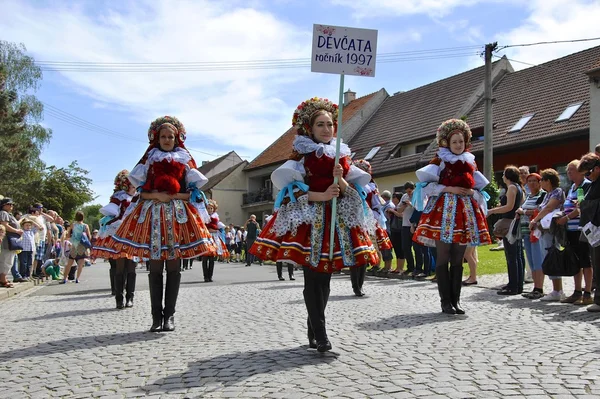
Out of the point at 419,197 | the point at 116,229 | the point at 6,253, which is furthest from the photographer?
the point at 6,253

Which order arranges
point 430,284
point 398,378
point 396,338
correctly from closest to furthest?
point 398,378
point 396,338
point 430,284

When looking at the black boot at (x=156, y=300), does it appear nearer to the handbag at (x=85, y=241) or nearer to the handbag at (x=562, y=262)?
the handbag at (x=562, y=262)

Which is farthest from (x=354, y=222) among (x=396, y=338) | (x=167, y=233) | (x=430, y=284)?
(x=430, y=284)

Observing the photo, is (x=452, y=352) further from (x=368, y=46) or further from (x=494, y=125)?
(x=494, y=125)

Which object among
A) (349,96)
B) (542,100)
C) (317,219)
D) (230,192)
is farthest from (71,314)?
(230,192)

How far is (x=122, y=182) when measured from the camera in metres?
10.1

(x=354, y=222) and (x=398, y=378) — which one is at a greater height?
(x=354, y=222)

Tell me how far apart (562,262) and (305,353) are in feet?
15.2

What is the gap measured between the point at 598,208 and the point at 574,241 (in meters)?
1.17

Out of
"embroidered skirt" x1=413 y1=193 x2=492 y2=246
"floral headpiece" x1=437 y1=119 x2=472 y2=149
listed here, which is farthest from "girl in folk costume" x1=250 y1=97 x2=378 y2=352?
"floral headpiece" x1=437 y1=119 x2=472 y2=149

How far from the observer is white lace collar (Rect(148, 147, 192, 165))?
6.97 meters

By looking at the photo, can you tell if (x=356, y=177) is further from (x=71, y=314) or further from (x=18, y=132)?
(x=18, y=132)

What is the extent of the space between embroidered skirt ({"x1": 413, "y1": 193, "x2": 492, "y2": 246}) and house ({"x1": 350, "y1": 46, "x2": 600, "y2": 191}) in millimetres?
18895

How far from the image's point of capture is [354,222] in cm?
552
